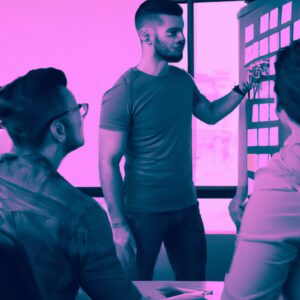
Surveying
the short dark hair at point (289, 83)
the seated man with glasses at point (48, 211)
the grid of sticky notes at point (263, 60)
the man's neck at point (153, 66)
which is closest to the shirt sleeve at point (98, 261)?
the seated man with glasses at point (48, 211)

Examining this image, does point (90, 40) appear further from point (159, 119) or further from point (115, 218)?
point (115, 218)

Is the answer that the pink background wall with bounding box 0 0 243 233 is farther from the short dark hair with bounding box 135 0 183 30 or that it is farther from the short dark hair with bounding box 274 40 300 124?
the short dark hair with bounding box 274 40 300 124

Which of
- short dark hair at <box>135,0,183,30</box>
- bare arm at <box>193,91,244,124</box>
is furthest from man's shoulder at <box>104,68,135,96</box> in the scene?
bare arm at <box>193,91,244,124</box>

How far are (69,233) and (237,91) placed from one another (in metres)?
1.51

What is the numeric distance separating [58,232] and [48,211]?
0.20 ft

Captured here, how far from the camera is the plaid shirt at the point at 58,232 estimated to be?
3.38ft

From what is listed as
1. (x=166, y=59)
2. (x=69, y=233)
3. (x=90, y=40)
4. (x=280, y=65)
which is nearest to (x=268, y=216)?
(x=280, y=65)

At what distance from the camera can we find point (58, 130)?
46.9 inches

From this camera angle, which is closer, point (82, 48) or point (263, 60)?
point (263, 60)

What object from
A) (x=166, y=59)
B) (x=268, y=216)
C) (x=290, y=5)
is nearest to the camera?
(x=268, y=216)

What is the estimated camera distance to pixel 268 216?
33.1 inches

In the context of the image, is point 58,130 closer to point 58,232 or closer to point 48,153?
point 48,153

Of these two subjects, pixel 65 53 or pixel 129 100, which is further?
pixel 65 53

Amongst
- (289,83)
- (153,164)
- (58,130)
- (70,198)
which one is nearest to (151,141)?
(153,164)
